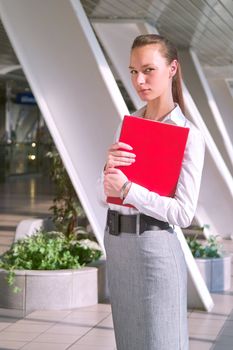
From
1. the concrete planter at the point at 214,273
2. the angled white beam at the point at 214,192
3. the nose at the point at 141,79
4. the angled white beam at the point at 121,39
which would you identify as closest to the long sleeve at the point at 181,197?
the nose at the point at 141,79

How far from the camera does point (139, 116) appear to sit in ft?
12.2

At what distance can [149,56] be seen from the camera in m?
3.56

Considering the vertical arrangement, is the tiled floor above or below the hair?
below

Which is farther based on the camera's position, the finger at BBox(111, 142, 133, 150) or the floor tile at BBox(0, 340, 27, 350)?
the floor tile at BBox(0, 340, 27, 350)

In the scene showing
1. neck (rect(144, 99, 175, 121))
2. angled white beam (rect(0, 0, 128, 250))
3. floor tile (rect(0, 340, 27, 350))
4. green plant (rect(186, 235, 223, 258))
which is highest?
angled white beam (rect(0, 0, 128, 250))

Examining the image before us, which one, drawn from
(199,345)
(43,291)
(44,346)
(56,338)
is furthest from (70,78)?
(199,345)

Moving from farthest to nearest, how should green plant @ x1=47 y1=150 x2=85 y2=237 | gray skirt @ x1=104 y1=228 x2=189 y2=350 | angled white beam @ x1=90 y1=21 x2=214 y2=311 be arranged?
1. angled white beam @ x1=90 y1=21 x2=214 y2=311
2. green plant @ x1=47 y1=150 x2=85 y2=237
3. gray skirt @ x1=104 y1=228 x2=189 y2=350

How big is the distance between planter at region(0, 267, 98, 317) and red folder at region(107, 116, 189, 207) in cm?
576

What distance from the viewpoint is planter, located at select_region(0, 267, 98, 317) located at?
9109 mm

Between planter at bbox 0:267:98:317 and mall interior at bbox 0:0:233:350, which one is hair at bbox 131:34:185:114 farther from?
planter at bbox 0:267:98:317

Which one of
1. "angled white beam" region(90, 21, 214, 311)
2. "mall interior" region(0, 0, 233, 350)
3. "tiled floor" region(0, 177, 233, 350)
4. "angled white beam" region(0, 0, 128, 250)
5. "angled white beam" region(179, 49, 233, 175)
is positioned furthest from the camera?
"angled white beam" region(179, 49, 233, 175)

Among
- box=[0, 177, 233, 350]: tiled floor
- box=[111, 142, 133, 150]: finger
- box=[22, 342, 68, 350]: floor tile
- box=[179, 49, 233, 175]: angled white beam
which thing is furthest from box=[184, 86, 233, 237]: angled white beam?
box=[111, 142, 133, 150]: finger

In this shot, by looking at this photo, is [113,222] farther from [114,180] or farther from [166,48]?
[166,48]

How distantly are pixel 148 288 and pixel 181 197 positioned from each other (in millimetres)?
376
